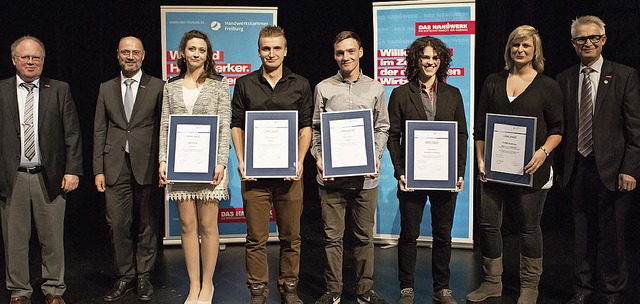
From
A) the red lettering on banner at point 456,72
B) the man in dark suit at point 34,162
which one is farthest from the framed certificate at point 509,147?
the man in dark suit at point 34,162

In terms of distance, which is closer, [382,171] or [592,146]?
[592,146]

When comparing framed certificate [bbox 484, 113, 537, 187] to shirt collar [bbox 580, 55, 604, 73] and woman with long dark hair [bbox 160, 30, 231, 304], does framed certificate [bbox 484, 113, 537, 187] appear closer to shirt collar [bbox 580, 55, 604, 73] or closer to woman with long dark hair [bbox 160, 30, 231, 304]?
shirt collar [bbox 580, 55, 604, 73]

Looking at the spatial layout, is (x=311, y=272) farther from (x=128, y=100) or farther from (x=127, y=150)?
(x=128, y=100)

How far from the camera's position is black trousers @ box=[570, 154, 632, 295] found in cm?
387

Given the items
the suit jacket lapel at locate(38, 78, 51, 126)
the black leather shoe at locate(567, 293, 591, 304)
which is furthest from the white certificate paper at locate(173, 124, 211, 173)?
the black leather shoe at locate(567, 293, 591, 304)

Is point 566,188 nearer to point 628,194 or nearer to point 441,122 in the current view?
point 628,194

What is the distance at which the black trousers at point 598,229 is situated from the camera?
387 centimetres

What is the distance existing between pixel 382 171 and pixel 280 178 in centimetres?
186

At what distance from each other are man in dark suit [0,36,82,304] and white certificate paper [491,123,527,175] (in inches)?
107

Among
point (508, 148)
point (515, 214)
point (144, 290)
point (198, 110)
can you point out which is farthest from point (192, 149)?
point (515, 214)

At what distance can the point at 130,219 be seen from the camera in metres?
4.25

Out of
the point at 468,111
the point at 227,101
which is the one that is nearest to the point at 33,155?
the point at 227,101

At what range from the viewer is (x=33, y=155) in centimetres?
387

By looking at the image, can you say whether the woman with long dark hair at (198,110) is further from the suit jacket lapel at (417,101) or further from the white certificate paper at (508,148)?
the white certificate paper at (508,148)
